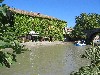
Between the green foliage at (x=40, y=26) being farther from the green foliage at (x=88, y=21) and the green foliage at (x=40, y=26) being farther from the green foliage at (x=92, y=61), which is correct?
the green foliage at (x=92, y=61)

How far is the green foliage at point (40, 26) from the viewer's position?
75562 mm

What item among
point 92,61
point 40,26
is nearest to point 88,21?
point 40,26

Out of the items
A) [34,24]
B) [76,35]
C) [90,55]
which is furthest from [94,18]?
[90,55]

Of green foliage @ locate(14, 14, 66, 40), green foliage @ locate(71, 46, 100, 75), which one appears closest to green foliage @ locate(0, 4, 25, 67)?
green foliage @ locate(71, 46, 100, 75)

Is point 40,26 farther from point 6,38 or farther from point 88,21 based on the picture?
point 6,38

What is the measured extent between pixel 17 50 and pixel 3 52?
0.26 m

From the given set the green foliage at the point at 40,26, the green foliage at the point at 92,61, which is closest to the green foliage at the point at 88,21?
the green foliage at the point at 40,26

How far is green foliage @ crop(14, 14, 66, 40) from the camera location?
7556cm

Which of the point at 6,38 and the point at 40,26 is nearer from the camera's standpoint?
the point at 6,38

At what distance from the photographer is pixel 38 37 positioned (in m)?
81.8

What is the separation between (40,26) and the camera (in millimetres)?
84375

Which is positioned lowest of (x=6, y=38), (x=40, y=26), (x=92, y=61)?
(x=92, y=61)

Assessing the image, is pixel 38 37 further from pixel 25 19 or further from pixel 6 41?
pixel 6 41

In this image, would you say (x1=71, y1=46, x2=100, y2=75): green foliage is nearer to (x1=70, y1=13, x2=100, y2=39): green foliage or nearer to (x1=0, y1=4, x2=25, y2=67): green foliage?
(x1=0, y1=4, x2=25, y2=67): green foliage
